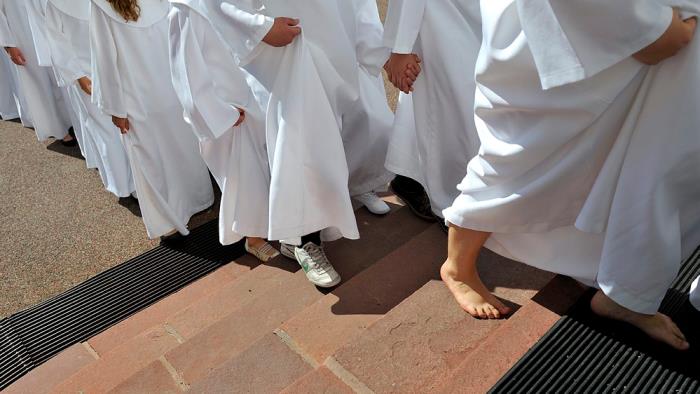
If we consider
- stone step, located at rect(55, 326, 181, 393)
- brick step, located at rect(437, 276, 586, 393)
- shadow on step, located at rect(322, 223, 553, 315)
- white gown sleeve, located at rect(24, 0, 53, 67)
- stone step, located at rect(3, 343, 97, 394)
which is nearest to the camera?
brick step, located at rect(437, 276, 586, 393)

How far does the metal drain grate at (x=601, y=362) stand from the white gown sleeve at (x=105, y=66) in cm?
275

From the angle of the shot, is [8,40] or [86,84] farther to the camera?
[8,40]

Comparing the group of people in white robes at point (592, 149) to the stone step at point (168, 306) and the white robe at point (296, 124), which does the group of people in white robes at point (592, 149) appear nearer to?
the white robe at point (296, 124)

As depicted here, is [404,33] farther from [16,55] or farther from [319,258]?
[16,55]

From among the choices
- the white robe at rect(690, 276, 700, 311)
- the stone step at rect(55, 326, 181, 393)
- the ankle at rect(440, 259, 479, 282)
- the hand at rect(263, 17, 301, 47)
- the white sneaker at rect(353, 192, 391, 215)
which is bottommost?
the stone step at rect(55, 326, 181, 393)

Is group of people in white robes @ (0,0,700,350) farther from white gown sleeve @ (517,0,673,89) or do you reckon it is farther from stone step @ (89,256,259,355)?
stone step @ (89,256,259,355)

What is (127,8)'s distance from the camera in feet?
11.0

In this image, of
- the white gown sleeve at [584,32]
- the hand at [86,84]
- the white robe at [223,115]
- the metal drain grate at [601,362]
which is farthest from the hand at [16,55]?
the metal drain grate at [601,362]

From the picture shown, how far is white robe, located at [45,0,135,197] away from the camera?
3.78 meters

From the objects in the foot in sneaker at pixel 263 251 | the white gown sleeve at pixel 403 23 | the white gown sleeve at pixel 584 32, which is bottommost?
the foot in sneaker at pixel 263 251

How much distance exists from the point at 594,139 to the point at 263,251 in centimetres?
213

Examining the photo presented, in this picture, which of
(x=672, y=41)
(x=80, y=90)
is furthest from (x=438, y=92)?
(x=80, y=90)

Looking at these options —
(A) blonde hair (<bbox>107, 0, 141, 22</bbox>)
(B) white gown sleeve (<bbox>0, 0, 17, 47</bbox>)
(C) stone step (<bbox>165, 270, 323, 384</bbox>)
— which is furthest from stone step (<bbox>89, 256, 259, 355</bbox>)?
(B) white gown sleeve (<bbox>0, 0, 17, 47</bbox>)

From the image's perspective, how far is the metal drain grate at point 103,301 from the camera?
3145 millimetres
